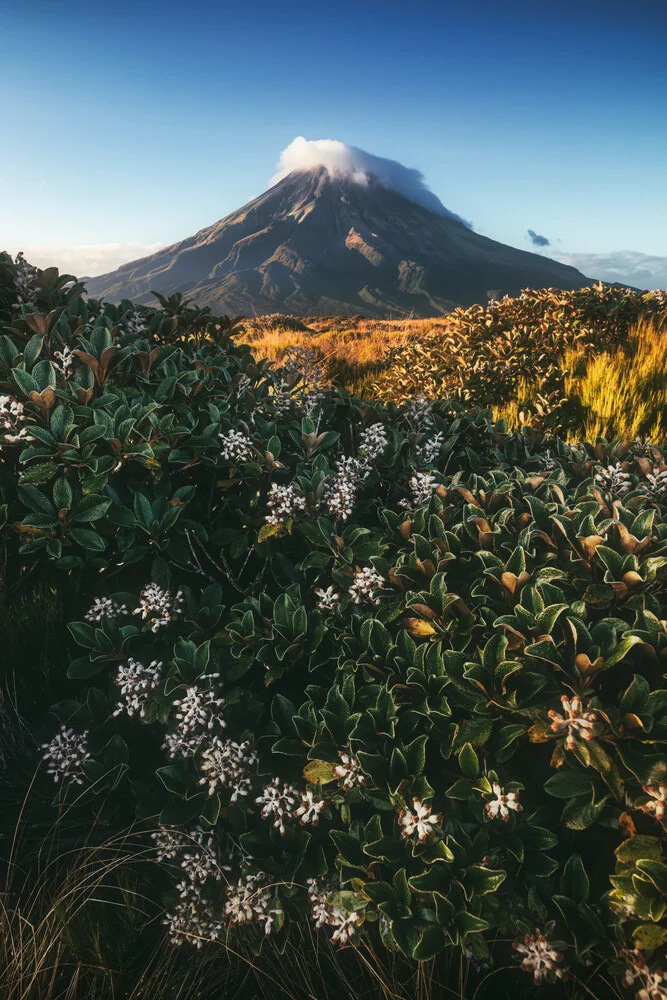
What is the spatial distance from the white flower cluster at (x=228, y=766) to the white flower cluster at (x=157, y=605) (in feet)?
1.57

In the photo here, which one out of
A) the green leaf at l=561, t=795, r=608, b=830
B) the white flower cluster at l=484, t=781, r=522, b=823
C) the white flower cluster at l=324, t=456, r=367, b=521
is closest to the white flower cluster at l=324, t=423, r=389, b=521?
the white flower cluster at l=324, t=456, r=367, b=521

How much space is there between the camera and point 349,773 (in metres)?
1.67

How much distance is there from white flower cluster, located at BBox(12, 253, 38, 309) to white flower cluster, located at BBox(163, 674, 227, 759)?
2.96 m

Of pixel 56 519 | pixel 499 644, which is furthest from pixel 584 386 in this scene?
pixel 56 519

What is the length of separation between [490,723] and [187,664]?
0.97 metres

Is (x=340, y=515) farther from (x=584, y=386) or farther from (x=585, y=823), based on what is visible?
(x=584, y=386)

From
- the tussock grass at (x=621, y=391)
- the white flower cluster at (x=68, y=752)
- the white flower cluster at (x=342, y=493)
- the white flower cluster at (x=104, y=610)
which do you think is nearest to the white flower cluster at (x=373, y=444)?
the white flower cluster at (x=342, y=493)

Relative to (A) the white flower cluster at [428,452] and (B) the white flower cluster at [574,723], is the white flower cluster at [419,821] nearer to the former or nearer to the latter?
(B) the white flower cluster at [574,723]

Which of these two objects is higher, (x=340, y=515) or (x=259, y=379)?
(x=259, y=379)

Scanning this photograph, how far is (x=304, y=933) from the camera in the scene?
2.02 meters

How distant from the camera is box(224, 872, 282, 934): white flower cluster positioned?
5.85 feet

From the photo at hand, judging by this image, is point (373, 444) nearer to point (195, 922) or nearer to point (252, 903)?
point (252, 903)

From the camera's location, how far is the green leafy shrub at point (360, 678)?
1.52 m

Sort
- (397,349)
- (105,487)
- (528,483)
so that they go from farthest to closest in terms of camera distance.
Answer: (397,349)
(528,483)
(105,487)
